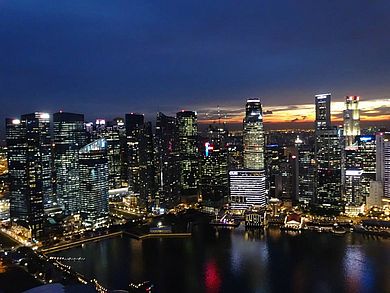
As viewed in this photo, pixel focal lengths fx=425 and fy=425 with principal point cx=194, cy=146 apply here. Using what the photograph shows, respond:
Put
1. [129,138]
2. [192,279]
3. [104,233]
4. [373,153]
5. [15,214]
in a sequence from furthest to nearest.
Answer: [129,138], [373,153], [15,214], [104,233], [192,279]

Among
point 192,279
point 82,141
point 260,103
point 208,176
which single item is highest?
point 260,103

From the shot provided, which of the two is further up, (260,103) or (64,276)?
(260,103)

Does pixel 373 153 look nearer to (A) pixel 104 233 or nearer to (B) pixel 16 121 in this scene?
(A) pixel 104 233

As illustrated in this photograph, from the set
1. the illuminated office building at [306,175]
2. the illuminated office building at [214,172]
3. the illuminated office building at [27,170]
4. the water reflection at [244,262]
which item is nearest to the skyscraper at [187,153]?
the illuminated office building at [214,172]

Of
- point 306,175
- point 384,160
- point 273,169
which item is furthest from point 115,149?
point 384,160

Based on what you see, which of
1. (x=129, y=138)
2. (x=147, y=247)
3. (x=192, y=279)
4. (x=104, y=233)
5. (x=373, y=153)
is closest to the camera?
(x=192, y=279)

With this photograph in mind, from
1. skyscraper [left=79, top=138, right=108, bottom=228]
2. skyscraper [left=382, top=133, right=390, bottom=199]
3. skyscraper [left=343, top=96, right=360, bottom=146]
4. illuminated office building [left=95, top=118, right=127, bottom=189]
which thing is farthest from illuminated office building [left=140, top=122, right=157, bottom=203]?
skyscraper [left=343, top=96, right=360, bottom=146]

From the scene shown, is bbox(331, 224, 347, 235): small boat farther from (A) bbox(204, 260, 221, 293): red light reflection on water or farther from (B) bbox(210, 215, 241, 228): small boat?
(A) bbox(204, 260, 221, 293): red light reflection on water

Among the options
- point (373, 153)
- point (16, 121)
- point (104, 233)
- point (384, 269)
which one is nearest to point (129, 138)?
point (16, 121)

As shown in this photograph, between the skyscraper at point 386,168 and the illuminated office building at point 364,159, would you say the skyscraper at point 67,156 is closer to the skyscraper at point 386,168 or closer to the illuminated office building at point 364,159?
the illuminated office building at point 364,159
